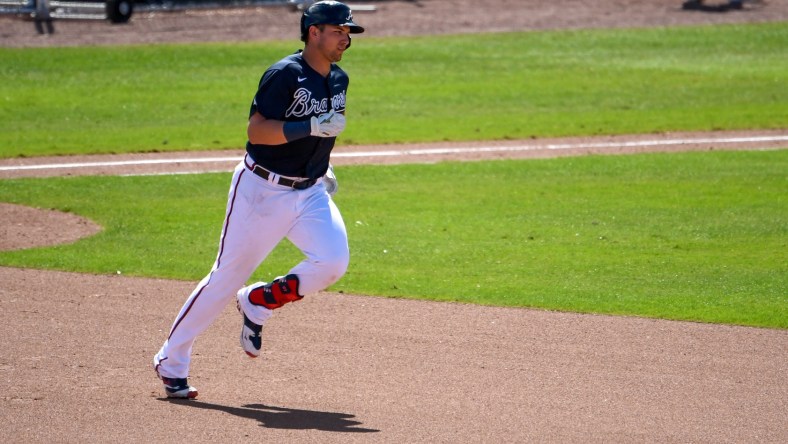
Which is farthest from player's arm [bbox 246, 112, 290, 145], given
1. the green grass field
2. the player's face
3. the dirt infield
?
the green grass field

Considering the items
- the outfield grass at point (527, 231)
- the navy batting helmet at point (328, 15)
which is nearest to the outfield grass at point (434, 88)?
the outfield grass at point (527, 231)

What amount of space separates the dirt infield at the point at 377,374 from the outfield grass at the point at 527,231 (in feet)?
1.88

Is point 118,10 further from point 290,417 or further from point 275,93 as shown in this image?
point 290,417

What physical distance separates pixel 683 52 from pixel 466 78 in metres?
5.51

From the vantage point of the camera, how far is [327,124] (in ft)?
19.9

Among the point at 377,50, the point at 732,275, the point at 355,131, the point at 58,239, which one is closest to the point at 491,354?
the point at 732,275

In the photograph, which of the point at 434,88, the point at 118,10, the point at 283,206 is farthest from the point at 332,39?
the point at 118,10

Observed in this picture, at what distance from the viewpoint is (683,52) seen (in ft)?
77.9

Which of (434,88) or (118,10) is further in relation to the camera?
(118,10)

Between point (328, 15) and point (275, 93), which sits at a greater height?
point (328, 15)

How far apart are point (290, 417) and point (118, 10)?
21591mm

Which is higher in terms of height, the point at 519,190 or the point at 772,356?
the point at 772,356

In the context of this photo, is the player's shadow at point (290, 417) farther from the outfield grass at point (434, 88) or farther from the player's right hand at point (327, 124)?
the outfield grass at point (434, 88)

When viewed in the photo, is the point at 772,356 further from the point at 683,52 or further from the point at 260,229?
the point at 683,52
